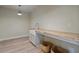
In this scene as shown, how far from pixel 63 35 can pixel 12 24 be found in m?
0.68

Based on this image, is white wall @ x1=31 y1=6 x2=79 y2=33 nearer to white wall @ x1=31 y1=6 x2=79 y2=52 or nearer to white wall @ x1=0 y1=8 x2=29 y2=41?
white wall @ x1=31 y1=6 x2=79 y2=52

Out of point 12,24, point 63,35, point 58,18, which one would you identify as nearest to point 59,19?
point 58,18

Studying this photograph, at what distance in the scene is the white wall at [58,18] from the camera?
3.34 feet

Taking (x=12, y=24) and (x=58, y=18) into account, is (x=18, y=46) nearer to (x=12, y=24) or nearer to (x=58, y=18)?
(x=12, y=24)

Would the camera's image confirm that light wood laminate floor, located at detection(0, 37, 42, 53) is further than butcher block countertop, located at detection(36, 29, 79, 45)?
Yes

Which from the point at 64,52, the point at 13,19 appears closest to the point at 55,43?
the point at 64,52

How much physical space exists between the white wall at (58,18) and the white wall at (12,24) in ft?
0.41

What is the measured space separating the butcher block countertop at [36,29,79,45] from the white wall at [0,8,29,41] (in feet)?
0.74

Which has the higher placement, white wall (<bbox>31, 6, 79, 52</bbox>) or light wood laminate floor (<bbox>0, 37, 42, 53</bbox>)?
white wall (<bbox>31, 6, 79, 52</bbox>)

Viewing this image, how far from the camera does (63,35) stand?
1.06 meters

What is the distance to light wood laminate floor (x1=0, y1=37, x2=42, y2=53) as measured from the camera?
1098mm

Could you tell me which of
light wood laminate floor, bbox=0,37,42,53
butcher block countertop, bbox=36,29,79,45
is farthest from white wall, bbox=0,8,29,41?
butcher block countertop, bbox=36,29,79,45

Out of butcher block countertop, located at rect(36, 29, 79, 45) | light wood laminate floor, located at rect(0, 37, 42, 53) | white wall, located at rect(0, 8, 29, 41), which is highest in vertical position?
white wall, located at rect(0, 8, 29, 41)

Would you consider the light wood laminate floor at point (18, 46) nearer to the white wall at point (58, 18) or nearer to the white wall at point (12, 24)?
the white wall at point (12, 24)
